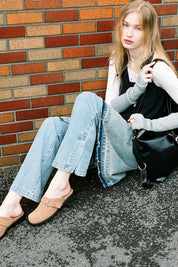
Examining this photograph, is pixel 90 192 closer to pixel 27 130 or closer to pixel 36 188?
pixel 36 188

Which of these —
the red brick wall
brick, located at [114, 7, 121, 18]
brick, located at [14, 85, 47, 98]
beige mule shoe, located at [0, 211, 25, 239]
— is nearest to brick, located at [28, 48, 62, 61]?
the red brick wall

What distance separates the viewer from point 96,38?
9.71 feet

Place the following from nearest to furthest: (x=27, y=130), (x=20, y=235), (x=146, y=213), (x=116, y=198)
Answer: (x=20, y=235)
(x=146, y=213)
(x=116, y=198)
(x=27, y=130)

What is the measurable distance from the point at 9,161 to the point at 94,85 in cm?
96

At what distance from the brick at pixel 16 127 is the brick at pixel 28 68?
0.42 meters

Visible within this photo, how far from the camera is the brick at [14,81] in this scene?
111 inches

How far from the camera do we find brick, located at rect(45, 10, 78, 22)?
277 centimetres

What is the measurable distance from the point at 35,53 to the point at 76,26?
39 centimetres

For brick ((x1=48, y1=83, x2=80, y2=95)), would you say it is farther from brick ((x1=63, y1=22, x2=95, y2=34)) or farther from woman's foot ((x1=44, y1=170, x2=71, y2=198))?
woman's foot ((x1=44, y1=170, x2=71, y2=198))

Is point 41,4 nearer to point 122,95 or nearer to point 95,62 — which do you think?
point 95,62

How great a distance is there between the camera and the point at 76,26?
9.41 ft

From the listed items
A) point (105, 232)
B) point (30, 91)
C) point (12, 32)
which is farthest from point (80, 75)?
point (105, 232)

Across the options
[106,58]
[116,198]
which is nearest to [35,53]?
[106,58]

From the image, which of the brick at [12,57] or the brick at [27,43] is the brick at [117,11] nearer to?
the brick at [27,43]
